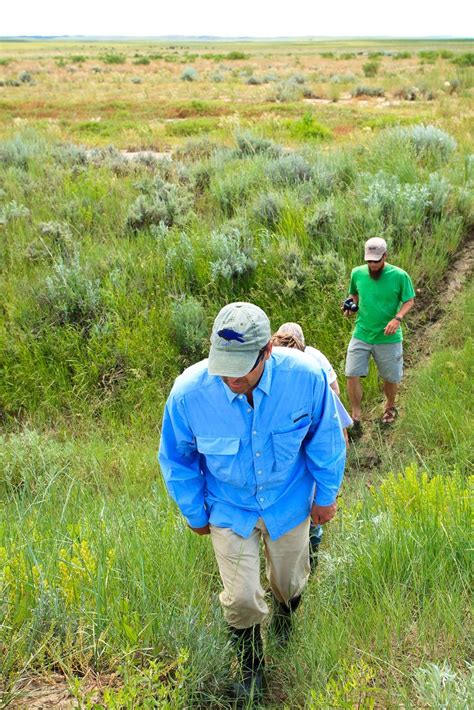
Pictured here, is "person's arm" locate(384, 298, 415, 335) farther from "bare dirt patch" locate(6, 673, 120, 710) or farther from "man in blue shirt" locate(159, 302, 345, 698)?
"bare dirt patch" locate(6, 673, 120, 710)

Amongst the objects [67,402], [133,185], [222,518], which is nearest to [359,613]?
[222,518]

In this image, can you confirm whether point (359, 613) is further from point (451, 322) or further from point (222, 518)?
point (451, 322)

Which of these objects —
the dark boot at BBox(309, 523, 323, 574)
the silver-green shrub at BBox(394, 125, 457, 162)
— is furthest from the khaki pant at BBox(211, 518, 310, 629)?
the silver-green shrub at BBox(394, 125, 457, 162)

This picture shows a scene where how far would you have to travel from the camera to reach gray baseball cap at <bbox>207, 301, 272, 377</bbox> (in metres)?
2.83

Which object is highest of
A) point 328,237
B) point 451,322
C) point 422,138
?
point 422,138

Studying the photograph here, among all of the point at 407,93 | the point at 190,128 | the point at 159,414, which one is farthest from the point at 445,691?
the point at 407,93

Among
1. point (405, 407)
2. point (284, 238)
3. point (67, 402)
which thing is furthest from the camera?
point (284, 238)

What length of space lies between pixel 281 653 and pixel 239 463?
1078 millimetres

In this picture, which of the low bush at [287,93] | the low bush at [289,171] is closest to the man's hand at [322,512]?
the low bush at [289,171]

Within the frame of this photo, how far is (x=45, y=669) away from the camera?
2.70m

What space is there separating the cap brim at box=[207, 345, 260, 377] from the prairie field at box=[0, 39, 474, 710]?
1.05m

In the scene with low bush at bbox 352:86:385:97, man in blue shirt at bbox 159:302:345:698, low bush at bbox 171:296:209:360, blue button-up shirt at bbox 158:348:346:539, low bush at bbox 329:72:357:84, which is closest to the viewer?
man in blue shirt at bbox 159:302:345:698

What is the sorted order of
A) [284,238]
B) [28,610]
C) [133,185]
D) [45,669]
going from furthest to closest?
[133,185] < [284,238] < [28,610] < [45,669]

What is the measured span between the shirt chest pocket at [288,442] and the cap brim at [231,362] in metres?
0.44
